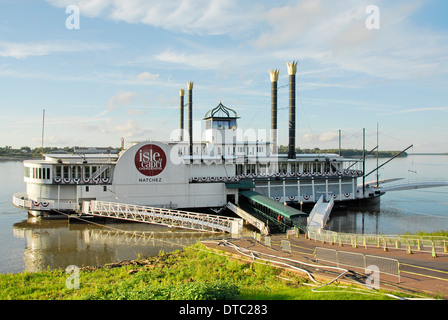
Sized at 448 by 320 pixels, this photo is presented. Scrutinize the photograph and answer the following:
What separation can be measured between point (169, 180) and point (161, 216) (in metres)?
6.38

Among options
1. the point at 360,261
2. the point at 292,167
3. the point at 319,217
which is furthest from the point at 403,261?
the point at 292,167

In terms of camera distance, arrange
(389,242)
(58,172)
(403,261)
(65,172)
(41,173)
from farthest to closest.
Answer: (65,172) < (58,172) < (41,173) < (389,242) < (403,261)

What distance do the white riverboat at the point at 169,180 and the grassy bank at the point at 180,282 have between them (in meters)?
15.1

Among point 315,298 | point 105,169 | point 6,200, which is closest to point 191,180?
point 105,169

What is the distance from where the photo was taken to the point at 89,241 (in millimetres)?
27766

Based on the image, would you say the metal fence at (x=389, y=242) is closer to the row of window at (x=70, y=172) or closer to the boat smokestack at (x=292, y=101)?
the row of window at (x=70, y=172)

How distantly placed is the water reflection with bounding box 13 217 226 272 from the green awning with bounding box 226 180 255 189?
9.62 metres

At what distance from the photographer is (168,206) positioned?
3666cm

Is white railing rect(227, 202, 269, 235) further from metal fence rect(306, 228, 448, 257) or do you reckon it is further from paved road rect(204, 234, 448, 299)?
metal fence rect(306, 228, 448, 257)

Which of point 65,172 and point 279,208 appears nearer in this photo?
point 279,208

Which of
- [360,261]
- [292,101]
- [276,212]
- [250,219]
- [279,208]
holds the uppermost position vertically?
[292,101]

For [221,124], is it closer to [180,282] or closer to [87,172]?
[87,172]
